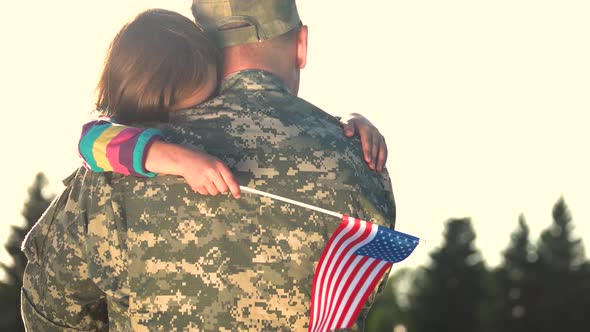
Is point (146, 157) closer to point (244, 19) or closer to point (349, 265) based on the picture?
point (244, 19)

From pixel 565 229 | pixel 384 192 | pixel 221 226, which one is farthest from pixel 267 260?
pixel 565 229

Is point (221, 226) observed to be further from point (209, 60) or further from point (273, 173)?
point (209, 60)

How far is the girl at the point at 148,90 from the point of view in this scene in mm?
6723

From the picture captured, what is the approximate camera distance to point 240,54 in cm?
713

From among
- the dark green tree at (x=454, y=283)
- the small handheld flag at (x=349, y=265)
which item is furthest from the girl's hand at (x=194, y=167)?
the dark green tree at (x=454, y=283)

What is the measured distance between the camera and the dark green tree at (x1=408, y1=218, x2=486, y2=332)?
74.2m

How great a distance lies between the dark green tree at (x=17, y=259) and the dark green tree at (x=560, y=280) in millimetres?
27098

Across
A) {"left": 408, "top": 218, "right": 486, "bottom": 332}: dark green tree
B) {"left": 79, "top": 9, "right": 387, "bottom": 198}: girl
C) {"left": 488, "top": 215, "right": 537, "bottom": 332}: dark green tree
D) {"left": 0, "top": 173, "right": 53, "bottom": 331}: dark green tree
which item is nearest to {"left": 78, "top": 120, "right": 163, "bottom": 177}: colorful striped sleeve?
{"left": 79, "top": 9, "right": 387, "bottom": 198}: girl

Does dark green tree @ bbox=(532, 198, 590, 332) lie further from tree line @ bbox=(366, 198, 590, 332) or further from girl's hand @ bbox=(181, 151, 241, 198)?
girl's hand @ bbox=(181, 151, 241, 198)

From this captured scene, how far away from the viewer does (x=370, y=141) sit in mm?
7039

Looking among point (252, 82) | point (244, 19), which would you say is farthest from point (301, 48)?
point (252, 82)

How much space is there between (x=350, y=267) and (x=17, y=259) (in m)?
52.8

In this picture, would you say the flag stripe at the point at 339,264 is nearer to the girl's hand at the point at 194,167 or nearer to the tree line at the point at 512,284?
the girl's hand at the point at 194,167

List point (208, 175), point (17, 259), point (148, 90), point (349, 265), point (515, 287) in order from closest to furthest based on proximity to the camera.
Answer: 1. point (208, 175)
2. point (148, 90)
3. point (349, 265)
4. point (17, 259)
5. point (515, 287)
